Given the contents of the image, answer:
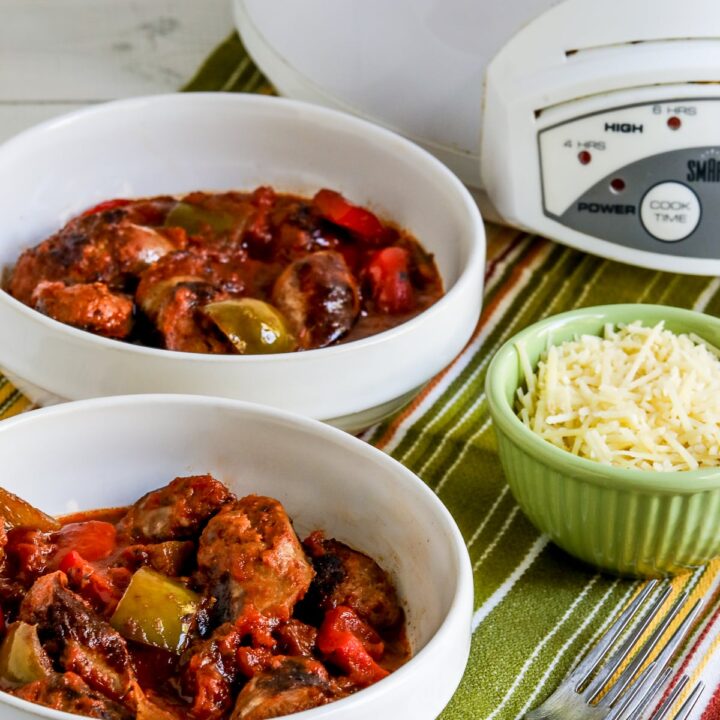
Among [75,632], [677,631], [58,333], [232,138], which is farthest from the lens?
[232,138]

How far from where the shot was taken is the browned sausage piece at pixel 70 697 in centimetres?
128

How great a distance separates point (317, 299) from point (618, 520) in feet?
1.74

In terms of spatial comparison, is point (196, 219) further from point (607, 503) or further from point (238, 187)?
point (607, 503)

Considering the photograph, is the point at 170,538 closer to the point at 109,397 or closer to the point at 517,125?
the point at 109,397

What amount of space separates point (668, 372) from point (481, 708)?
0.51 metres

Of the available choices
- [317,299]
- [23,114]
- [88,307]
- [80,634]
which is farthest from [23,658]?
[23,114]

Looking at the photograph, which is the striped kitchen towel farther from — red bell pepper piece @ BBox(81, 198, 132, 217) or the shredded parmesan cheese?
red bell pepper piece @ BBox(81, 198, 132, 217)

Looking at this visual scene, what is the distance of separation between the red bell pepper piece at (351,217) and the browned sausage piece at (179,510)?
712 millimetres

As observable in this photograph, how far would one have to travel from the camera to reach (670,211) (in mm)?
2055

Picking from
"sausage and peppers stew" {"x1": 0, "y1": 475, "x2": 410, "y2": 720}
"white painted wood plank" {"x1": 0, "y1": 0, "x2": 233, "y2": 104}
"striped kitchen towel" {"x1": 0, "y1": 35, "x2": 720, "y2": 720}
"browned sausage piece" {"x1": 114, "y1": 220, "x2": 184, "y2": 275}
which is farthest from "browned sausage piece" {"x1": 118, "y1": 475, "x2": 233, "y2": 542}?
"white painted wood plank" {"x1": 0, "y1": 0, "x2": 233, "y2": 104}

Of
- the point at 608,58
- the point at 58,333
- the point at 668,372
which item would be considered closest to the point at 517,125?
the point at 608,58

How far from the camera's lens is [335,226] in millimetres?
2201

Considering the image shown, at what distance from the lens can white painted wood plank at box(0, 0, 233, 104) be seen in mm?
2836

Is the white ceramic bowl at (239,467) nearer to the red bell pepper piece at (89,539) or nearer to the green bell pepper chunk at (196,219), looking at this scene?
the red bell pepper piece at (89,539)
